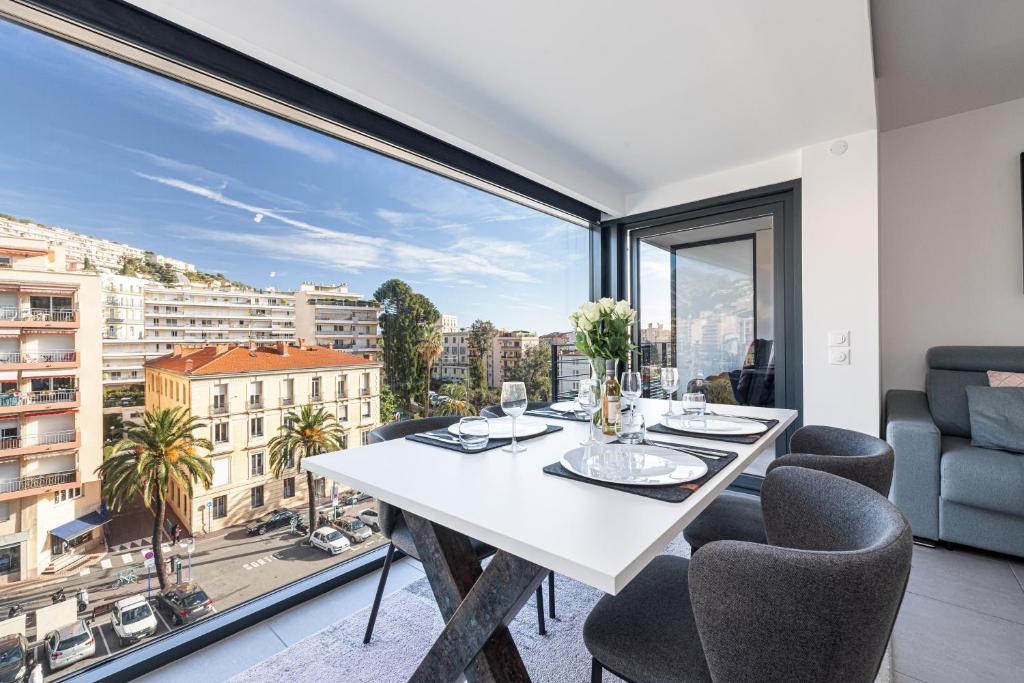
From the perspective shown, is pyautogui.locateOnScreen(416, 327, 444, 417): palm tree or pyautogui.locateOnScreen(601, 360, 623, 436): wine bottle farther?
pyautogui.locateOnScreen(416, 327, 444, 417): palm tree

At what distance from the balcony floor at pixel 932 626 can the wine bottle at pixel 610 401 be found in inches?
33.8

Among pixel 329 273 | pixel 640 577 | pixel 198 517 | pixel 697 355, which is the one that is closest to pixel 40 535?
pixel 198 517

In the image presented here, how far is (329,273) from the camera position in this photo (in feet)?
6.90

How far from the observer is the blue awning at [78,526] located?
1.41 metres

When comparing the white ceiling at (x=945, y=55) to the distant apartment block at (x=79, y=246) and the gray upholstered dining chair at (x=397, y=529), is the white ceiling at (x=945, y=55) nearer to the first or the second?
the gray upholstered dining chair at (x=397, y=529)

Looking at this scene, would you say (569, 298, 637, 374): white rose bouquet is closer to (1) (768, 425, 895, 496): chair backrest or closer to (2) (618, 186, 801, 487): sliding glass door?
(1) (768, 425, 895, 496): chair backrest

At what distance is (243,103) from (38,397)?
4.09ft

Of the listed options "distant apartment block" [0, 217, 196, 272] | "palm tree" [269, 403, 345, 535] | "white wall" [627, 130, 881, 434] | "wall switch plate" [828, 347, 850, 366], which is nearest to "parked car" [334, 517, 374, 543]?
"palm tree" [269, 403, 345, 535]

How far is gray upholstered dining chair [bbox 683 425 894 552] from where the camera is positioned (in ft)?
4.19

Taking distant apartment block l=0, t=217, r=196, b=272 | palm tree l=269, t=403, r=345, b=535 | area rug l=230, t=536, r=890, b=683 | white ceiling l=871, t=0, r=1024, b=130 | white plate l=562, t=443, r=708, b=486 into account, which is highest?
white ceiling l=871, t=0, r=1024, b=130

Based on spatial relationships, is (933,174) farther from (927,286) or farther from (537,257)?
(537,257)

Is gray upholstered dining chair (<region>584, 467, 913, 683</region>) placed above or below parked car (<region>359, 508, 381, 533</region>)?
above

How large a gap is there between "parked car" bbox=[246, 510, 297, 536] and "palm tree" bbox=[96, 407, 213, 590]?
11.1 inches

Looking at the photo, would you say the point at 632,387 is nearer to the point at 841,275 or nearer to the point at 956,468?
the point at 956,468
